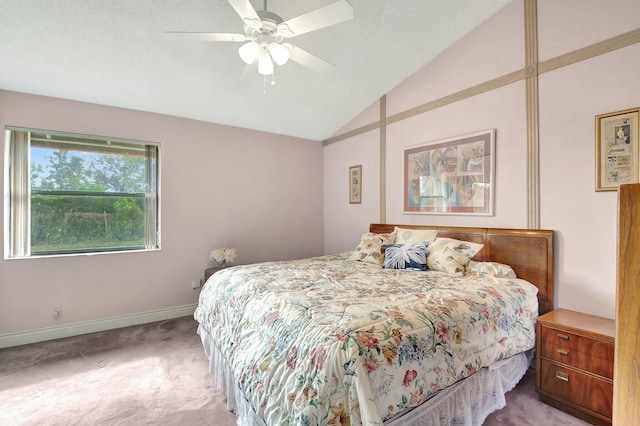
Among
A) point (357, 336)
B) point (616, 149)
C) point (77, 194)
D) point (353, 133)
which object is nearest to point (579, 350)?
point (616, 149)

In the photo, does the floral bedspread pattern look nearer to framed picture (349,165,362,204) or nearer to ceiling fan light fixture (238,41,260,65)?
ceiling fan light fixture (238,41,260,65)

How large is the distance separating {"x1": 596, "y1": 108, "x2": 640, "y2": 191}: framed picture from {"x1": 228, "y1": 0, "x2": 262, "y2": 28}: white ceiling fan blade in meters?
2.48

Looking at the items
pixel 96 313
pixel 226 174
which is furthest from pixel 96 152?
pixel 96 313

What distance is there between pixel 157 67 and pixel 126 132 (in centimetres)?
104

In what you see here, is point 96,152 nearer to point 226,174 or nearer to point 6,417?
point 226,174

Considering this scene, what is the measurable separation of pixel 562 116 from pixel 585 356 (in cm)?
175

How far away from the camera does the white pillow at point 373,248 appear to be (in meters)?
3.00

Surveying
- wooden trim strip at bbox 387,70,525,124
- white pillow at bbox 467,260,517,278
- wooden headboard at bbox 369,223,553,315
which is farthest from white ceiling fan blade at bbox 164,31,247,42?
wooden headboard at bbox 369,223,553,315

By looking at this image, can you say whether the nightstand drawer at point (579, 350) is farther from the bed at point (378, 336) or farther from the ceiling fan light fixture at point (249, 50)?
the ceiling fan light fixture at point (249, 50)

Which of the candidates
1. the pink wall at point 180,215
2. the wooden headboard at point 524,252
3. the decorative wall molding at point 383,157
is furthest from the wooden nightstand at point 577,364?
the pink wall at point 180,215

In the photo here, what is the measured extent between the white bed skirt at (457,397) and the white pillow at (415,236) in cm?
119

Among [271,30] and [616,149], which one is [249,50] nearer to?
[271,30]

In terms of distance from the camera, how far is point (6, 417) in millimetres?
1853

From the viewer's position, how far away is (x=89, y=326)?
10.4 feet
